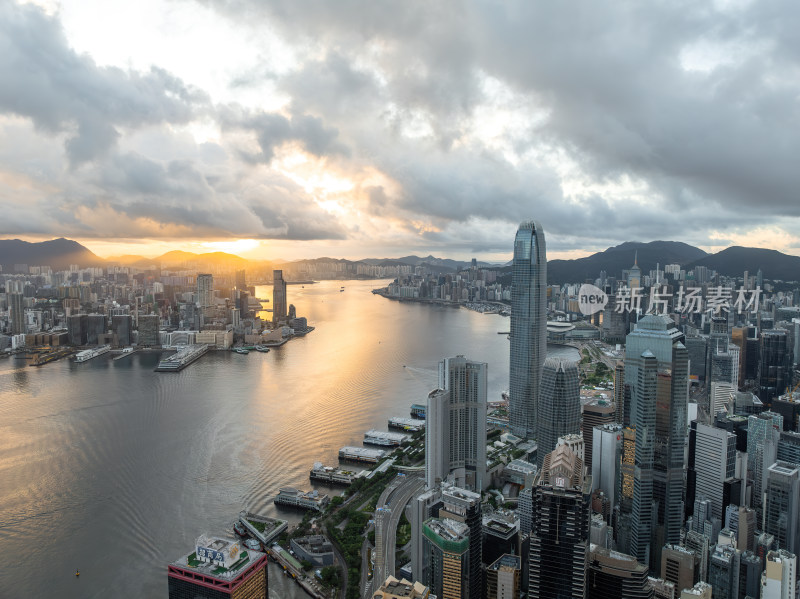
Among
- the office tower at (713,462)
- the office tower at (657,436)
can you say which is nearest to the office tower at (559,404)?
the office tower at (657,436)

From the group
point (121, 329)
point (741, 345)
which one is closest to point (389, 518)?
point (741, 345)

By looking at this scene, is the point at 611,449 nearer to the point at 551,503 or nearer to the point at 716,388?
the point at 551,503

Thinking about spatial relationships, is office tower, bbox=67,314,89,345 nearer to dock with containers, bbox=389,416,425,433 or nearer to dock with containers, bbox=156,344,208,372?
dock with containers, bbox=156,344,208,372

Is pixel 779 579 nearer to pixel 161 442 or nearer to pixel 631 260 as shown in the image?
pixel 161 442

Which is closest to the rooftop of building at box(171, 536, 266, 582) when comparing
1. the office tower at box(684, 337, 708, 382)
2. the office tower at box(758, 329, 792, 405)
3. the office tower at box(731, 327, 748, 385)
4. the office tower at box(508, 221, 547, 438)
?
the office tower at box(508, 221, 547, 438)

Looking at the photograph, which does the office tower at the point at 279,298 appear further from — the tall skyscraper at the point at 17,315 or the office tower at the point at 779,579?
the office tower at the point at 779,579

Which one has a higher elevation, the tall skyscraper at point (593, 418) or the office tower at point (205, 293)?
the office tower at point (205, 293)
